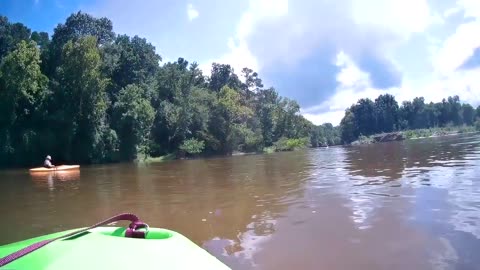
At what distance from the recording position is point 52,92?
1489 inches

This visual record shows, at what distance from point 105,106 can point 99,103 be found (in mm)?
A: 946

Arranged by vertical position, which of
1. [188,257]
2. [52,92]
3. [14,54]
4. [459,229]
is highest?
[14,54]

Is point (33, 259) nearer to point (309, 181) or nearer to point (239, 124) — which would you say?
point (309, 181)

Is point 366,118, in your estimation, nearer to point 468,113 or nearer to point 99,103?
point 468,113

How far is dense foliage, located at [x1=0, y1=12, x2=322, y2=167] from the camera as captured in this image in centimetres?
3628

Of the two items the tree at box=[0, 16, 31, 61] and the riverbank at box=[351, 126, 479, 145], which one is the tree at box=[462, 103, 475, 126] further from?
the tree at box=[0, 16, 31, 61]

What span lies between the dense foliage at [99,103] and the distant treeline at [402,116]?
78.4m

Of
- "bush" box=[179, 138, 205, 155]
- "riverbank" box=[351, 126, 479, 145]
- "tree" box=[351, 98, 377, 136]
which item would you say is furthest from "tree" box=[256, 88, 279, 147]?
"tree" box=[351, 98, 377, 136]

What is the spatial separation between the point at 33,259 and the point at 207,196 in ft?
26.3

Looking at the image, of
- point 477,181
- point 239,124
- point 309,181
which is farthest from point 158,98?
point 477,181

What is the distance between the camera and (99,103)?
37.3 meters

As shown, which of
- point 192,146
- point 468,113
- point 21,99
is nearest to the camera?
Answer: point 21,99

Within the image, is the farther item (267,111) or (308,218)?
(267,111)

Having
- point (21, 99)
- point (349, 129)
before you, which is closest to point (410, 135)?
point (349, 129)
